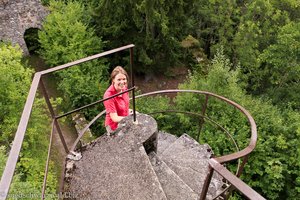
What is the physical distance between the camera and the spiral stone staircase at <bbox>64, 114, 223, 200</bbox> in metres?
3.34

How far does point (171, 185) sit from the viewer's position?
3656 mm

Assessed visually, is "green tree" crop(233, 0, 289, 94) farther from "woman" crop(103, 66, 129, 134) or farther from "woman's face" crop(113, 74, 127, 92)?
"woman's face" crop(113, 74, 127, 92)

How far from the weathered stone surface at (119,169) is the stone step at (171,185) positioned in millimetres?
276

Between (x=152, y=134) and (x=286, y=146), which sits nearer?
(x=152, y=134)

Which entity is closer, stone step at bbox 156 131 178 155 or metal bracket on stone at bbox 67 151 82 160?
metal bracket on stone at bbox 67 151 82 160

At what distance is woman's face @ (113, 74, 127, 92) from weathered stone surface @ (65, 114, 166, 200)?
0.52 meters

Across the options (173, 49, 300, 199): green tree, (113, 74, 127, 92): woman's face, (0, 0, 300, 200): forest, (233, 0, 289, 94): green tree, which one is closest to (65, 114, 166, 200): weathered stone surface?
(113, 74, 127, 92): woman's face

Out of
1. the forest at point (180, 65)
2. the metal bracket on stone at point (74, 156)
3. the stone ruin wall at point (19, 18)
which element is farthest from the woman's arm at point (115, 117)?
the stone ruin wall at point (19, 18)

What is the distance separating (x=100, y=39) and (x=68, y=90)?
3280 millimetres

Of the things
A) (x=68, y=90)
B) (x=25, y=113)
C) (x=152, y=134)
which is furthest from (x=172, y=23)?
(x=25, y=113)

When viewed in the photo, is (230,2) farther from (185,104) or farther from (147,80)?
(185,104)

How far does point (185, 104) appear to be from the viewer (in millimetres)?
11086

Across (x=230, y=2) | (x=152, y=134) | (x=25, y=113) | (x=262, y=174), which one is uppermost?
(x=25, y=113)

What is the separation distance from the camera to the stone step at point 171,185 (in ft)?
11.7
